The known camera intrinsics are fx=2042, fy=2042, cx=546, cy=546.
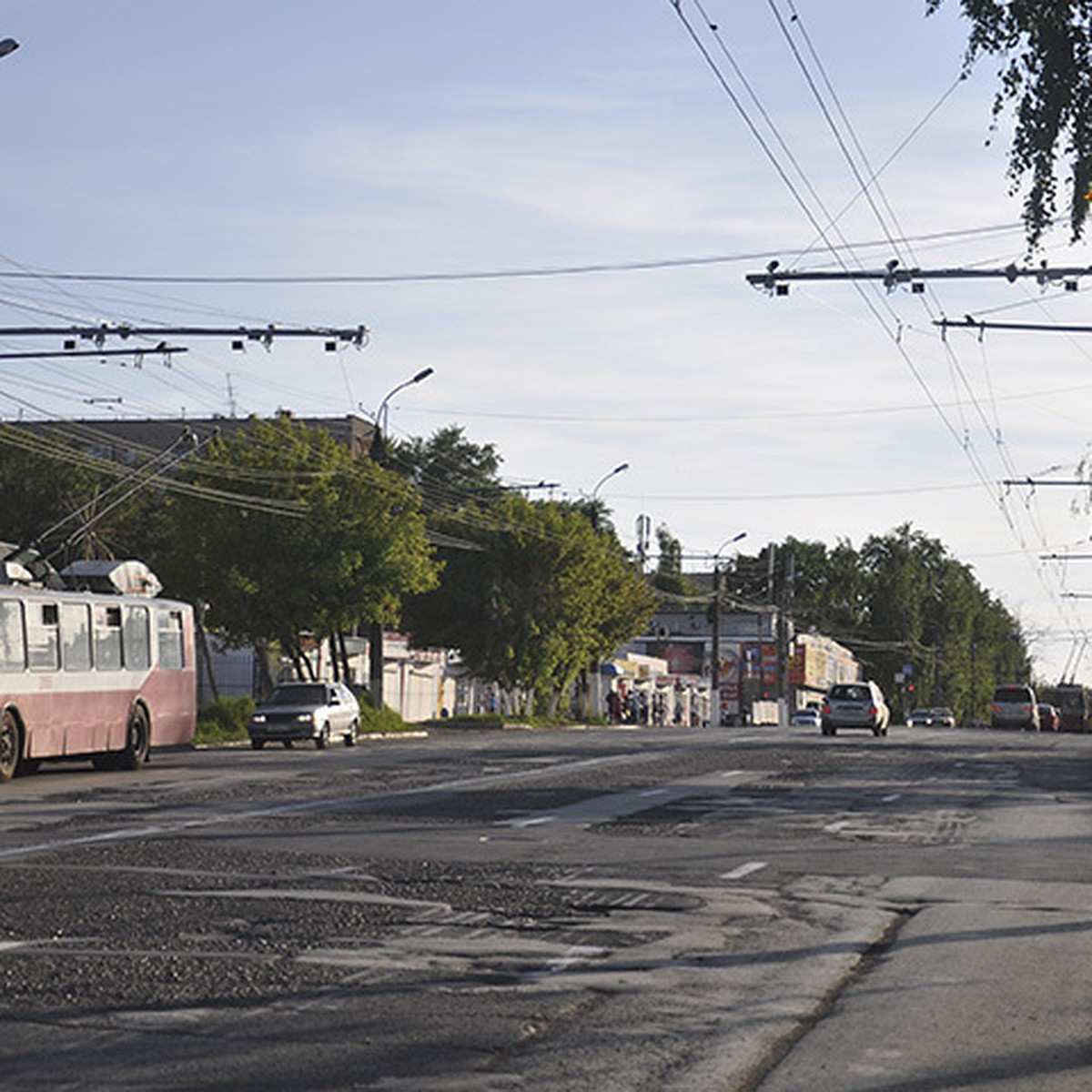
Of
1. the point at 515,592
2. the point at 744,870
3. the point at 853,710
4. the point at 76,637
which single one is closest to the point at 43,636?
the point at 76,637

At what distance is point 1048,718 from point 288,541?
221 feet

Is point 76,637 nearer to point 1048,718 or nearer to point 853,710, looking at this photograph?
point 853,710

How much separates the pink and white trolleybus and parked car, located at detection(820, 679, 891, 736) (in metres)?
32.8

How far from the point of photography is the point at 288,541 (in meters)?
56.9

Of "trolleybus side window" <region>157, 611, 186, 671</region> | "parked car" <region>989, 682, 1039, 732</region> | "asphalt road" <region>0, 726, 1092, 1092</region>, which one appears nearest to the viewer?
"asphalt road" <region>0, 726, 1092, 1092</region>

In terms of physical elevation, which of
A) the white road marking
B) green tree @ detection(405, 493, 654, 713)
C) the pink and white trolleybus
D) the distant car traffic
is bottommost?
the distant car traffic

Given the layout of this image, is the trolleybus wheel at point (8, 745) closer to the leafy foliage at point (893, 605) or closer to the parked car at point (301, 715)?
the parked car at point (301, 715)

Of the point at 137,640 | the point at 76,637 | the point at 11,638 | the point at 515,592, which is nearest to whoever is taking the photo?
the point at 11,638

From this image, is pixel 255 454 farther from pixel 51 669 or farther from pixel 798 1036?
pixel 798 1036

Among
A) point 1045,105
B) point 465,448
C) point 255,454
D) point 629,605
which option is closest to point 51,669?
point 1045,105

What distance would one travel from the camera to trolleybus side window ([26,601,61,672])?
30250mm

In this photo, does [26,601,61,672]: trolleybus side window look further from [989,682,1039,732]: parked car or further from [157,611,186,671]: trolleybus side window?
[989,682,1039,732]: parked car

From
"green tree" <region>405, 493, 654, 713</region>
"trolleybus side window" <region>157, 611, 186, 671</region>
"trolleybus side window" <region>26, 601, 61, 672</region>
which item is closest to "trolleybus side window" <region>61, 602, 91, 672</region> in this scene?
"trolleybus side window" <region>26, 601, 61, 672</region>

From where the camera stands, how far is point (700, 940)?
1141 centimetres
